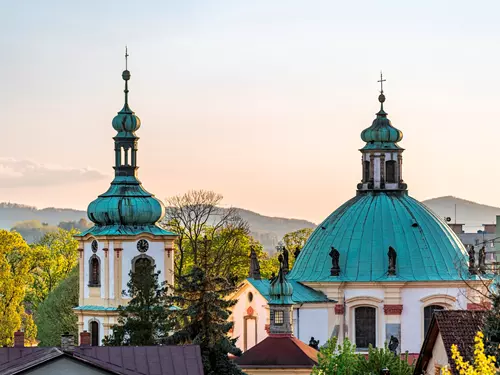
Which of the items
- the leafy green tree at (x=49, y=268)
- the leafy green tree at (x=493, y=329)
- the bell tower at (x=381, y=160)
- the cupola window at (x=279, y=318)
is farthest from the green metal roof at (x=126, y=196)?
the leafy green tree at (x=493, y=329)

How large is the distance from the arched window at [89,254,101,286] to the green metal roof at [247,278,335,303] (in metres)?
7.20

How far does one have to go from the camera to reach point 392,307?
81500 mm

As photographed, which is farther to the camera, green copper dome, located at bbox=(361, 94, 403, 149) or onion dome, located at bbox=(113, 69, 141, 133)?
green copper dome, located at bbox=(361, 94, 403, 149)

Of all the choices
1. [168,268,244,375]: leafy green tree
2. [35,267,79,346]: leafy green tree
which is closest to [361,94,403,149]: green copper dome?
[35,267,79,346]: leafy green tree

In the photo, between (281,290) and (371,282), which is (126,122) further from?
(371,282)

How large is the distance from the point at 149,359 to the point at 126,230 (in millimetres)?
32329

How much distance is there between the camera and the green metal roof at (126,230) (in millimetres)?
79812

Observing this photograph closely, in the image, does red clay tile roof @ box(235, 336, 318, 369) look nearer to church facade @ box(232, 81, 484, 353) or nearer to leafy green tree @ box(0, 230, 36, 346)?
church facade @ box(232, 81, 484, 353)

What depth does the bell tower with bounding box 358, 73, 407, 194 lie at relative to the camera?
3359 inches

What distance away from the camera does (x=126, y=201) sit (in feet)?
266

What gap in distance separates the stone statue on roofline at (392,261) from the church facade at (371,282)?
5cm

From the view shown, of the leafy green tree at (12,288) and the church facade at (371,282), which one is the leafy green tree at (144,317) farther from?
the leafy green tree at (12,288)

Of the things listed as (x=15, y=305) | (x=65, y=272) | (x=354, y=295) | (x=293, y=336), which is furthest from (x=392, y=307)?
(x=65, y=272)

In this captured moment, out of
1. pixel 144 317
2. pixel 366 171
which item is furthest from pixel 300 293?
pixel 144 317
